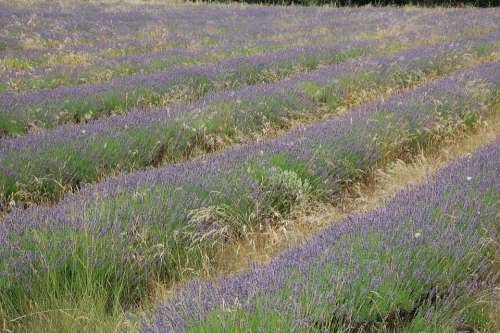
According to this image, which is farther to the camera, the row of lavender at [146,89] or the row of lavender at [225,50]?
the row of lavender at [225,50]

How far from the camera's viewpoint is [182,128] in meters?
5.87

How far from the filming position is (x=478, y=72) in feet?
27.0

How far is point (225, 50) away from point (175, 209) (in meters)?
8.43

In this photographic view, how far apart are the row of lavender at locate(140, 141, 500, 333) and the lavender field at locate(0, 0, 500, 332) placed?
11 millimetres

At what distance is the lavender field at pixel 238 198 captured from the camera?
8.23 feet

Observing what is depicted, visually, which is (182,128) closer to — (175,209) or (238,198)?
(238,198)

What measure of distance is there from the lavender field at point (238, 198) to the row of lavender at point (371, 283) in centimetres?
A: 1

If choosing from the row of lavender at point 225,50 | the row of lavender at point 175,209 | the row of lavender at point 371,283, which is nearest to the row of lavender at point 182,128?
the row of lavender at point 175,209

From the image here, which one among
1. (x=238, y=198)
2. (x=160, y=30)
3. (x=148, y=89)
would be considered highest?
(x=160, y=30)

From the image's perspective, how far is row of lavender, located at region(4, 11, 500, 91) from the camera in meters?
8.63

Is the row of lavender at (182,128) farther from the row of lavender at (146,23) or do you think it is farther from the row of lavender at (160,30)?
the row of lavender at (146,23)

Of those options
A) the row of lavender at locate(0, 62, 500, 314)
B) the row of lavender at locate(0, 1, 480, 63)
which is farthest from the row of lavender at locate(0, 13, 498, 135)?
the row of lavender at locate(0, 1, 480, 63)

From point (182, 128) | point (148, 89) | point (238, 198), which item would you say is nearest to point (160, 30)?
point (148, 89)

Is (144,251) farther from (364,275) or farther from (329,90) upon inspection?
(329,90)
